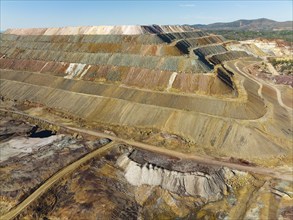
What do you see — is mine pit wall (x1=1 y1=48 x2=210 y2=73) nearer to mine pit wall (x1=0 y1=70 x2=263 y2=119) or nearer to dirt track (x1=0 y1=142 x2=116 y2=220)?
mine pit wall (x1=0 y1=70 x2=263 y2=119)

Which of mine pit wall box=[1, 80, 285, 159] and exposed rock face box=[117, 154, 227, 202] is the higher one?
mine pit wall box=[1, 80, 285, 159]

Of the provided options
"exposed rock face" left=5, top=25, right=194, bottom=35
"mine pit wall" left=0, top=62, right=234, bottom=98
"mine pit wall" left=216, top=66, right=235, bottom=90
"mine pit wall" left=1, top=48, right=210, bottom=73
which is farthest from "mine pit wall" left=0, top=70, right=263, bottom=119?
"exposed rock face" left=5, top=25, right=194, bottom=35

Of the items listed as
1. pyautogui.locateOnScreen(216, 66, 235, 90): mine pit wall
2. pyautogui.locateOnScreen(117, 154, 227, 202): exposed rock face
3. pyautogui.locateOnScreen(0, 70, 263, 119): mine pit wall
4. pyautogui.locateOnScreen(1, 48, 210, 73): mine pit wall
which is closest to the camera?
pyautogui.locateOnScreen(117, 154, 227, 202): exposed rock face

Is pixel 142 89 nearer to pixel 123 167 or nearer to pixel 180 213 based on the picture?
pixel 123 167

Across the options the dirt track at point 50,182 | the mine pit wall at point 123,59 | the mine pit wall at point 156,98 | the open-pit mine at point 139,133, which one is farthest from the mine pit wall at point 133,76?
the dirt track at point 50,182

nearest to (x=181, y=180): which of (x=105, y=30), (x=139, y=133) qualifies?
(x=139, y=133)

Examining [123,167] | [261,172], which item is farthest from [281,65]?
[123,167]
